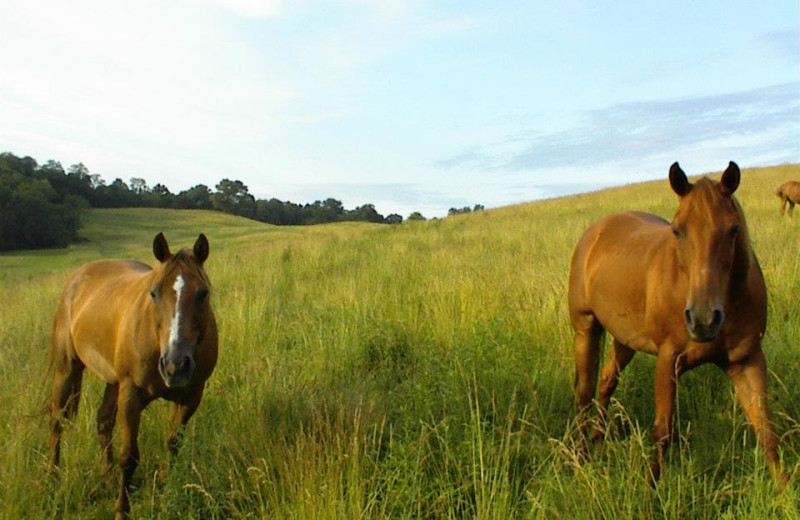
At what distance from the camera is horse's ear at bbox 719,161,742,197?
101 inches

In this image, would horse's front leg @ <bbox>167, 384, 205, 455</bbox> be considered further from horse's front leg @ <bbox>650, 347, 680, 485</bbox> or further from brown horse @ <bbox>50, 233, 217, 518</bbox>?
horse's front leg @ <bbox>650, 347, 680, 485</bbox>

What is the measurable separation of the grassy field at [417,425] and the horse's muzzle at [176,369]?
1.49ft

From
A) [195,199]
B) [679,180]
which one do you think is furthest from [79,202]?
[679,180]

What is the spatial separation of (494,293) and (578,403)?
232 cm

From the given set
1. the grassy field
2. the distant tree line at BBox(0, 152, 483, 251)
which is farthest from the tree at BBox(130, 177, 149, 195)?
the grassy field

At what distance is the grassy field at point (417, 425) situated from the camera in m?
2.50

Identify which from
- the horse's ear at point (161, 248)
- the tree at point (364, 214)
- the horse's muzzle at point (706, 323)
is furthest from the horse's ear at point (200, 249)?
the tree at point (364, 214)

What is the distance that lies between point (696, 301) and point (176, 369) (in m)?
2.62

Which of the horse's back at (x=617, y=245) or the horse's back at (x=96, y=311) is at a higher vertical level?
the horse's back at (x=617, y=245)

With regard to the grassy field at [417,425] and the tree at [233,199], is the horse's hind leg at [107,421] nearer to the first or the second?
the grassy field at [417,425]

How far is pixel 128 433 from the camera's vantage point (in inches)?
129

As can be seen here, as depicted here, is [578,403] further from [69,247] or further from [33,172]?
[33,172]

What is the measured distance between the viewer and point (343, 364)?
4.78 metres

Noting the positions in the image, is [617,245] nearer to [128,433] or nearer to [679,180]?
[679,180]
